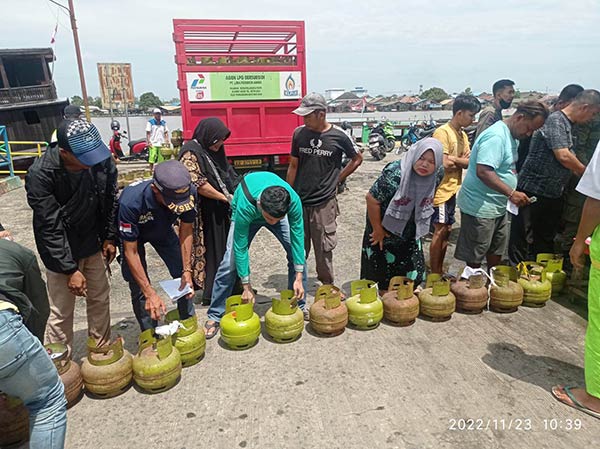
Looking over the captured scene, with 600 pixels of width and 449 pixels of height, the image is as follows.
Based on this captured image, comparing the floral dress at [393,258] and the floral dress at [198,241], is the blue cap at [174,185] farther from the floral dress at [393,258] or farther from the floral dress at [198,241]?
the floral dress at [393,258]

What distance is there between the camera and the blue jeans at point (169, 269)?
289 centimetres

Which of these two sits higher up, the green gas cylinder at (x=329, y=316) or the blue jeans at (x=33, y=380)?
the blue jeans at (x=33, y=380)

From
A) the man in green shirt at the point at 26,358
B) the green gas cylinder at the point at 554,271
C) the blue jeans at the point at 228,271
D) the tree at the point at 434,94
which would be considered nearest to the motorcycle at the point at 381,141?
the green gas cylinder at the point at 554,271

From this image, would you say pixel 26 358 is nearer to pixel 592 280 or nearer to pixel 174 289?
pixel 174 289

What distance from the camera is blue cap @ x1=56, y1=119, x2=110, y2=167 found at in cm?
222

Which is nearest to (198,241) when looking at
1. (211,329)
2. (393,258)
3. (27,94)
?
(211,329)

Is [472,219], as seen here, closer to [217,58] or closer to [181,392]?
[181,392]

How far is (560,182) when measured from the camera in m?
3.87

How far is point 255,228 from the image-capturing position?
3.27 meters

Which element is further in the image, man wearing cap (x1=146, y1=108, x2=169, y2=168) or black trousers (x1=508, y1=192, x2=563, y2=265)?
man wearing cap (x1=146, y1=108, x2=169, y2=168)

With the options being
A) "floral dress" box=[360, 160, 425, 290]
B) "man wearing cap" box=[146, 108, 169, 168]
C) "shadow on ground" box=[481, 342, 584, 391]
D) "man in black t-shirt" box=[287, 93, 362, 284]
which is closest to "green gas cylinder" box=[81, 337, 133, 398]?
"man in black t-shirt" box=[287, 93, 362, 284]

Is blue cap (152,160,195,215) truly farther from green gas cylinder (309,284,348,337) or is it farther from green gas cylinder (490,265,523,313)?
green gas cylinder (490,265,523,313)

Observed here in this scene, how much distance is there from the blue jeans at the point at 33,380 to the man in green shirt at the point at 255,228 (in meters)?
1.43

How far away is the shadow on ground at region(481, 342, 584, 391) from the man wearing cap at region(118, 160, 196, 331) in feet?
7.27
